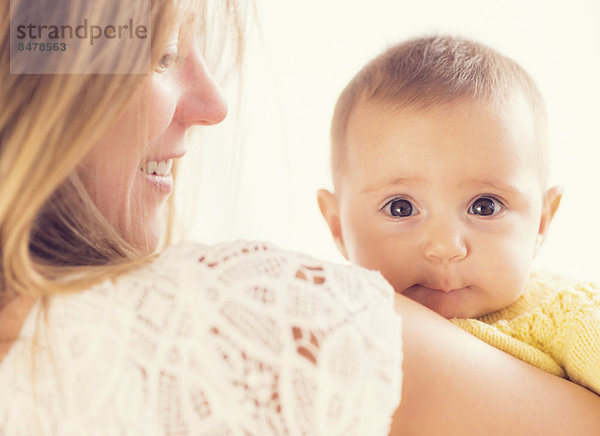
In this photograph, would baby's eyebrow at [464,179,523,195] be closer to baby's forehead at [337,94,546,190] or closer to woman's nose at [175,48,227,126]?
baby's forehead at [337,94,546,190]

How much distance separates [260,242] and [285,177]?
179cm

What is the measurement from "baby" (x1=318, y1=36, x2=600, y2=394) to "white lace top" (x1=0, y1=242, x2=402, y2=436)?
0.40 metres

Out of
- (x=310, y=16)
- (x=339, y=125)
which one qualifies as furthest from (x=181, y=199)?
(x=310, y=16)

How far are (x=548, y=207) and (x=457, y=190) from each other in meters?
0.28

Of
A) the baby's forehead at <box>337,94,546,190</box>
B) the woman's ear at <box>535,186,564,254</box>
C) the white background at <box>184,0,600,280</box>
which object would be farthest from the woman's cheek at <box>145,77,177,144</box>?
the white background at <box>184,0,600,280</box>

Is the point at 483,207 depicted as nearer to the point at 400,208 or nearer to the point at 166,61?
the point at 400,208

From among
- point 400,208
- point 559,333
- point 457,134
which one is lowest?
point 559,333

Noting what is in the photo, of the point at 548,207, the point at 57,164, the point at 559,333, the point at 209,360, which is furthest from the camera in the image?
the point at 548,207

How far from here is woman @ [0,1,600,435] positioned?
0.68m

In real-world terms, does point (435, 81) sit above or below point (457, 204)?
above

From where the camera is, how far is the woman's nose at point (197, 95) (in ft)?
3.71

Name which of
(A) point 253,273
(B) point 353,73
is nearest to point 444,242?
(A) point 253,273

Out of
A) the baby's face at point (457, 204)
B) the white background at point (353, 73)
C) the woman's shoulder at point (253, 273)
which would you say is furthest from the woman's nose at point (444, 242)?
the white background at point (353, 73)

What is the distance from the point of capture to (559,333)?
0.96 metres
